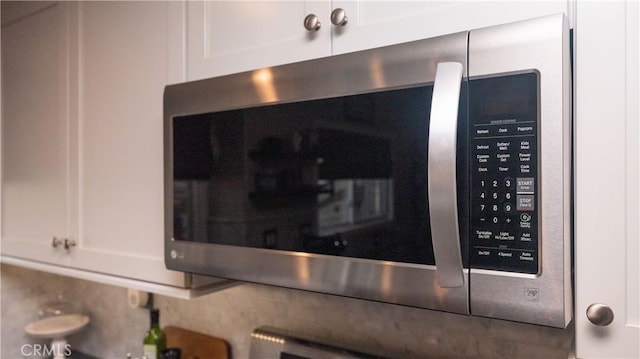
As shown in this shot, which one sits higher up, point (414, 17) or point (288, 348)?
point (414, 17)

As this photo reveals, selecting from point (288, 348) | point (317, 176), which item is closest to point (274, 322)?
point (288, 348)

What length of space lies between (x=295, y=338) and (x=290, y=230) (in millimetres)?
472

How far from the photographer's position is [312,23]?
2.84 feet

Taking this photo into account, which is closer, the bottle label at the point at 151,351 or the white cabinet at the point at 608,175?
the white cabinet at the point at 608,175

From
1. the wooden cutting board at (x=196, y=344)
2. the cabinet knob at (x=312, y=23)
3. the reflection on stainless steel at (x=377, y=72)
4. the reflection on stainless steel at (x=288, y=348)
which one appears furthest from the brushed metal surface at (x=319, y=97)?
the wooden cutting board at (x=196, y=344)

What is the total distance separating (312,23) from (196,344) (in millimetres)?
1051

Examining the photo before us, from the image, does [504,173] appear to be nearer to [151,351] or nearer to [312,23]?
[312,23]

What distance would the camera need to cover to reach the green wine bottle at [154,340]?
1455 millimetres

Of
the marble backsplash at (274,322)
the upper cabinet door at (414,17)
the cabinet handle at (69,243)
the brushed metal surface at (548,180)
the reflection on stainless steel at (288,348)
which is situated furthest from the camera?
the cabinet handle at (69,243)

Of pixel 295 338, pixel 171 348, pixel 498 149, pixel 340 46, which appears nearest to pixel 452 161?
pixel 498 149

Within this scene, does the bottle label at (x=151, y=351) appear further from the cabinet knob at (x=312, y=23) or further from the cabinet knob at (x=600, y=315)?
the cabinet knob at (x=600, y=315)

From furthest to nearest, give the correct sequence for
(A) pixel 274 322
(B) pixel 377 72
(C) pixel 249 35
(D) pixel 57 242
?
(D) pixel 57 242, (A) pixel 274 322, (C) pixel 249 35, (B) pixel 377 72

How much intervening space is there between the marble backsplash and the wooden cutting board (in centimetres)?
2

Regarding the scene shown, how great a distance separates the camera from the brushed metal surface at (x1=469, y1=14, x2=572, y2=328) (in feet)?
1.92
